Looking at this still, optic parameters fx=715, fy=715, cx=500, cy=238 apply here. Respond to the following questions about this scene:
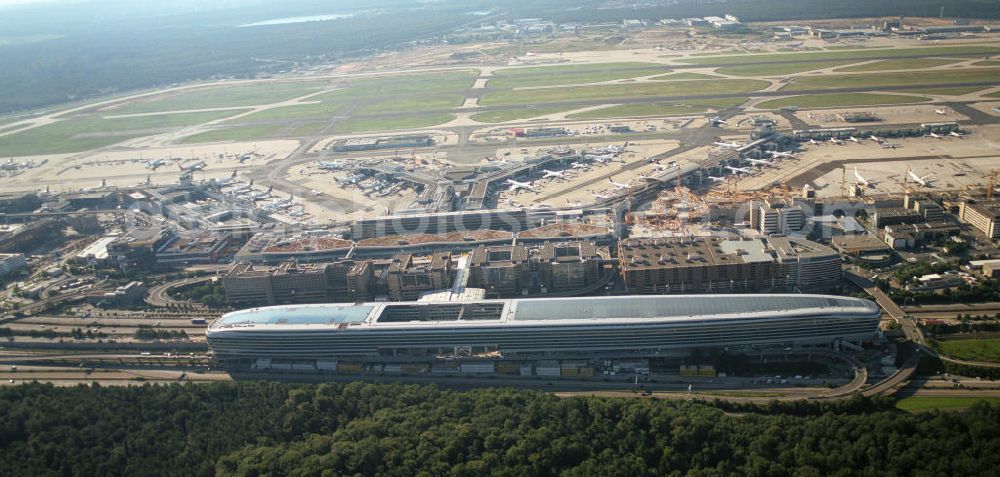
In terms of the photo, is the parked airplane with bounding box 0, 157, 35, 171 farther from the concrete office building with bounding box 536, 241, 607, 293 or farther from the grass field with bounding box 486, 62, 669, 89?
the concrete office building with bounding box 536, 241, 607, 293

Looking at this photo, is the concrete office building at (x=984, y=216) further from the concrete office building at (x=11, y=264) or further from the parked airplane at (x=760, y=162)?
the concrete office building at (x=11, y=264)

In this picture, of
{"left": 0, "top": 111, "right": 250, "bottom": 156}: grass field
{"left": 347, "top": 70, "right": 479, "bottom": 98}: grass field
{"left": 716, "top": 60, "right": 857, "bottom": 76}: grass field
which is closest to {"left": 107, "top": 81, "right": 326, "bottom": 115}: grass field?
{"left": 0, "top": 111, "right": 250, "bottom": 156}: grass field

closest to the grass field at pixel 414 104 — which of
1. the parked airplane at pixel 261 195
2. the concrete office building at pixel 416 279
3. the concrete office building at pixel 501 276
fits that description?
the parked airplane at pixel 261 195

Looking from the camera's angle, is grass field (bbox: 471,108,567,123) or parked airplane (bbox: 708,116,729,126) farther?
grass field (bbox: 471,108,567,123)

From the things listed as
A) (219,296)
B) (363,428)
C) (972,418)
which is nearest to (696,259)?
(972,418)

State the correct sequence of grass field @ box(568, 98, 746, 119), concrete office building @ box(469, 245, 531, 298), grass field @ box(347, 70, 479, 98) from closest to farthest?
concrete office building @ box(469, 245, 531, 298) < grass field @ box(568, 98, 746, 119) < grass field @ box(347, 70, 479, 98)

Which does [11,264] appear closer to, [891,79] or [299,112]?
[299,112]

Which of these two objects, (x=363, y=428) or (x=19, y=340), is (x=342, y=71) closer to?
(x=19, y=340)
